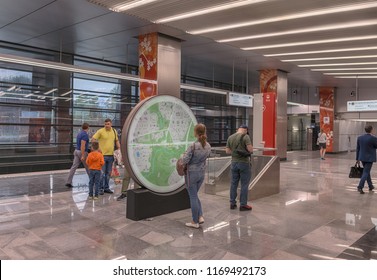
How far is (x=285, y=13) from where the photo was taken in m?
5.52

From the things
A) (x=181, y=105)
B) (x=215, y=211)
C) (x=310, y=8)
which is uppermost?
(x=310, y=8)

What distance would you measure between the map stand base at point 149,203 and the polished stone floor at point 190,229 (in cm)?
12

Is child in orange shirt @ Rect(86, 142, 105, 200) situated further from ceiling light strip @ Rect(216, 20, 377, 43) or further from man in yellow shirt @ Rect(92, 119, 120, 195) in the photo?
ceiling light strip @ Rect(216, 20, 377, 43)

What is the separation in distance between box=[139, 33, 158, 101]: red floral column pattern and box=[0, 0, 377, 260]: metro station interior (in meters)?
0.07

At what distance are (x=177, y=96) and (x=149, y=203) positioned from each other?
165 inches

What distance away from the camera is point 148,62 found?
26.5 ft

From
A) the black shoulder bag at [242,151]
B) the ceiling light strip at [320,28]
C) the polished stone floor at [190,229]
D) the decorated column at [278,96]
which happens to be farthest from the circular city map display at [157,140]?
the decorated column at [278,96]

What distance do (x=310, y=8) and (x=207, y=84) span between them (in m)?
12.0

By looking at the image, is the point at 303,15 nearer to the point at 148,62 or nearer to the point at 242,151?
the point at 242,151

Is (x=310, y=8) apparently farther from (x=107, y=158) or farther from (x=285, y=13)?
(x=107, y=158)

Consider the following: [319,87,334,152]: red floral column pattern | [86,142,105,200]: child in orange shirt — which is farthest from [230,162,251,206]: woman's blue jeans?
[319,87,334,152]: red floral column pattern

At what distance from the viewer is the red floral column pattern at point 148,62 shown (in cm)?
794

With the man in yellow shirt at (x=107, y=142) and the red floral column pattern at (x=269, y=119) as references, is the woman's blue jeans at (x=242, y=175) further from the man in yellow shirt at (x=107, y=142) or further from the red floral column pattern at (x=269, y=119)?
the red floral column pattern at (x=269, y=119)
